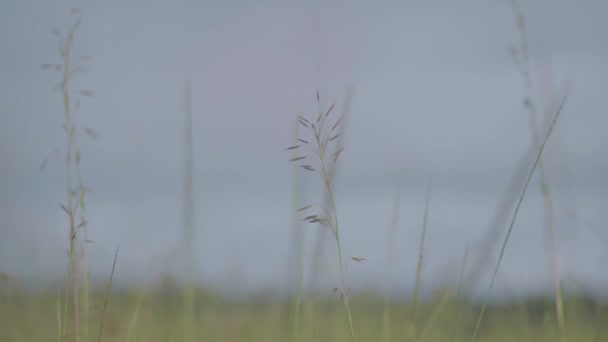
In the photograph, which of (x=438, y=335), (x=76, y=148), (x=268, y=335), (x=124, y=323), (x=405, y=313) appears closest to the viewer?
(x=76, y=148)

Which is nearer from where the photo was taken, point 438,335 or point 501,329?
point 438,335

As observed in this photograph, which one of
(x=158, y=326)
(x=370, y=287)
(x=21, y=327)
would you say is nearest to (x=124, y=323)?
(x=158, y=326)

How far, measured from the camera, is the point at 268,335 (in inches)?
148

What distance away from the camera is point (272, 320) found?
13.0 feet

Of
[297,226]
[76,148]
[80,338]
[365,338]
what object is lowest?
[365,338]

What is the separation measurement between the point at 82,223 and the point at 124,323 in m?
2.63

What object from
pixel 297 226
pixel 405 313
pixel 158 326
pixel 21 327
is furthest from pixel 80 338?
pixel 405 313

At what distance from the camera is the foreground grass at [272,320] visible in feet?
8.54

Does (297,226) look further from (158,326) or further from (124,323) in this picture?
(158,326)

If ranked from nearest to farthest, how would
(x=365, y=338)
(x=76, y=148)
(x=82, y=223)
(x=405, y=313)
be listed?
(x=82, y=223) < (x=76, y=148) < (x=365, y=338) < (x=405, y=313)

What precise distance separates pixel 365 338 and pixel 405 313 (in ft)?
6.39

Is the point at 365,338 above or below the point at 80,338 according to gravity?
below

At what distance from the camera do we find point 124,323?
13.1ft

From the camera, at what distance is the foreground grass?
2604 mm
